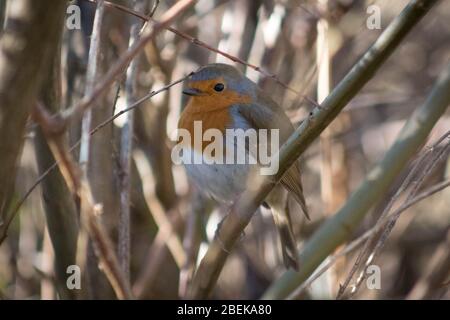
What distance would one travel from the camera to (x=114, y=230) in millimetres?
3189

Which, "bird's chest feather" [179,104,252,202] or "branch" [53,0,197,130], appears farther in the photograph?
"bird's chest feather" [179,104,252,202]

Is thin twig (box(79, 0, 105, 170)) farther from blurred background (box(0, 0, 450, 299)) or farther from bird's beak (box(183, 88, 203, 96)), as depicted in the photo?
bird's beak (box(183, 88, 203, 96))

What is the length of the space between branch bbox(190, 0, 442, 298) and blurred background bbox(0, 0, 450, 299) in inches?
35.2

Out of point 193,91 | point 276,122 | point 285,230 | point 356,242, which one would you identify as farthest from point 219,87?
point 356,242

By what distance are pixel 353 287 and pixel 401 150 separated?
402 mm

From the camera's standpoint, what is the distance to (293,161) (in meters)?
1.78

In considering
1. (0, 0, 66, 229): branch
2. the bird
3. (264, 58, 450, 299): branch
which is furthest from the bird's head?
(0, 0, 66, 229): branch

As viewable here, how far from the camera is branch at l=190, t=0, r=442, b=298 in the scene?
159cm

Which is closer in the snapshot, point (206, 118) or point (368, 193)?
point (368, 193)

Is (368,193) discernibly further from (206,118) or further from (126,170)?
(206,118)

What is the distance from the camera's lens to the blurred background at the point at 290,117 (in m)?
3.14

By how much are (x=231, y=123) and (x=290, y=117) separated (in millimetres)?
763
